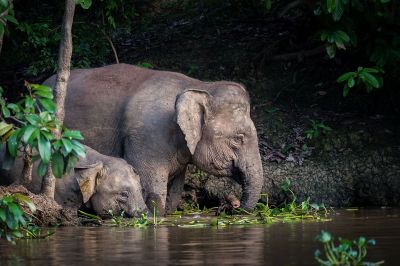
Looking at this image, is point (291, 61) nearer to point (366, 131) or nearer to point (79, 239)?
point (366, 131)

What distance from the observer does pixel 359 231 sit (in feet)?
37.1

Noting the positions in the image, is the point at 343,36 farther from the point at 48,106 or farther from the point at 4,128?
the point at 4,128

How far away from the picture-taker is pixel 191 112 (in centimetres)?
1455

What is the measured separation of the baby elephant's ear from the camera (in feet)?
44.4

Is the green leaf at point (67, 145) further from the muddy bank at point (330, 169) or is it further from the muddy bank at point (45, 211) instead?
the muddy bank at point (330, 169)

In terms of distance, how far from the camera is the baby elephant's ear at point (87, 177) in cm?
1354

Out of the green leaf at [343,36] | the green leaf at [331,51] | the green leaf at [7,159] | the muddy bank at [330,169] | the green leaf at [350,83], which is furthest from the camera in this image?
the green leaf at [331,51]

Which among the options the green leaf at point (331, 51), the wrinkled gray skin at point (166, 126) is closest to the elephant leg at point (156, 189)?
the wrinkled gray skin at point (166, 126)

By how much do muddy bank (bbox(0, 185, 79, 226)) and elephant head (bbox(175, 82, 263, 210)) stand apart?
267cm

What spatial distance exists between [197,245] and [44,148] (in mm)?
1590

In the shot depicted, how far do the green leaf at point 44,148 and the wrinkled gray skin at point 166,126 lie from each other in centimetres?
514

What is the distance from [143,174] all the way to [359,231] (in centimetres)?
395

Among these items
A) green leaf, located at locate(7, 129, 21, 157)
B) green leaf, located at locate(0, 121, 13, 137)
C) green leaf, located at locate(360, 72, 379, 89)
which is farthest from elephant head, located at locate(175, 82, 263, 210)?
green leaf, located at locate(7, 129, 21, 157)

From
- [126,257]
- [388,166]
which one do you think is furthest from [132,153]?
[126,257]
